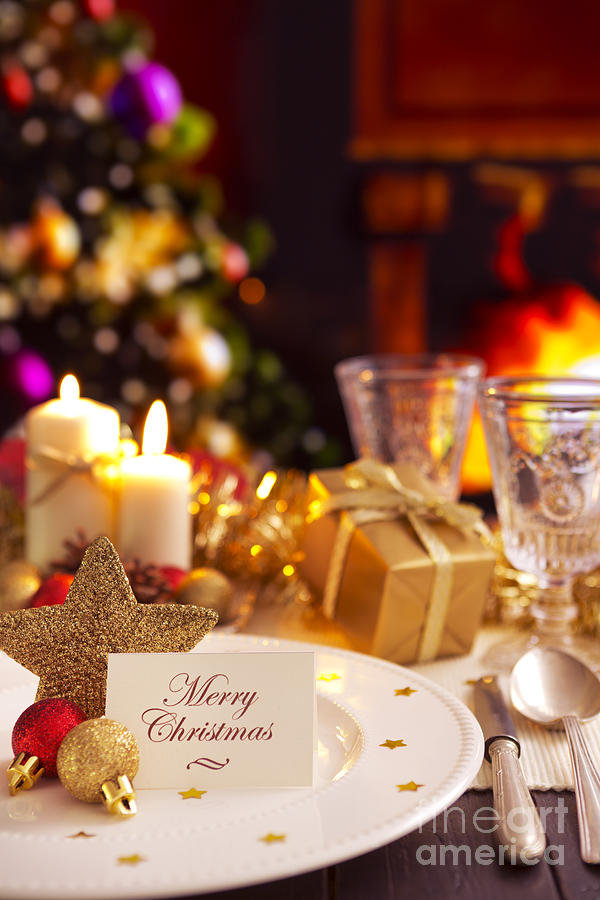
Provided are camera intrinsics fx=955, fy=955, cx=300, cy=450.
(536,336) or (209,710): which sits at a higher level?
(209,710)

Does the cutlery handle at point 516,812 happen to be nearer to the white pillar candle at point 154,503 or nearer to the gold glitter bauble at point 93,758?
the gold glitter bauble at point 93,758

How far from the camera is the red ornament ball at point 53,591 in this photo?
0.96 metres

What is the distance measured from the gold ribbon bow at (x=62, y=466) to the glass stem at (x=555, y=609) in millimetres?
524

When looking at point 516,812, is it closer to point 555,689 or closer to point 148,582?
point 555,689

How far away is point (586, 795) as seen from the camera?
2.23 ft

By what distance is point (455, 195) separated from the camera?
3.14 m

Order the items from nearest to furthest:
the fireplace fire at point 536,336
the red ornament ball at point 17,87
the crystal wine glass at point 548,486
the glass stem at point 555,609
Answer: the crystal wine glass at point 548,486 → the glass stem at point 555,609 → the red ornament ball at point 17,87 → the fireplace fire at point 536,336

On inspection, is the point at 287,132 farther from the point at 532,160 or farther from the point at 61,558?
the point at 61,558

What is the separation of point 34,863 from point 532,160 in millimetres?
2958

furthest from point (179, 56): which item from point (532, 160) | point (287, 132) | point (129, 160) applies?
point (532, 160)

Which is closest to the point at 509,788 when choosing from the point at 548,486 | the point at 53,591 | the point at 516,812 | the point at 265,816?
the point at 516,812

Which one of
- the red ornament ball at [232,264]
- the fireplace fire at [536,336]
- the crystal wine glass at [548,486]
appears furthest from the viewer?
the fireplace fire at [536,336]

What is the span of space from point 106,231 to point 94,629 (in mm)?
1787

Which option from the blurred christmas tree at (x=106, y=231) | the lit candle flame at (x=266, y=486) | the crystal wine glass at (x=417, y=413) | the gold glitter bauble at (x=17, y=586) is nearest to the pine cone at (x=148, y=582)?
the gold glitter bauble at (x=17, y=586)
